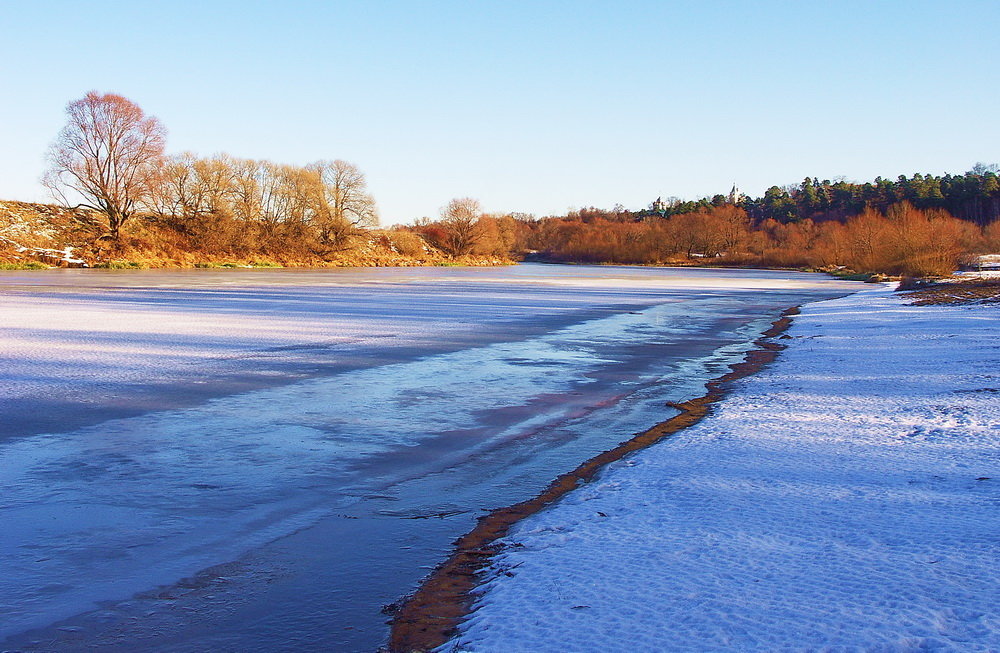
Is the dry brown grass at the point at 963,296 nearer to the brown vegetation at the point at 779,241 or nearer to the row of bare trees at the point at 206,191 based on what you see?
the brown vegetation at the point at 779,241

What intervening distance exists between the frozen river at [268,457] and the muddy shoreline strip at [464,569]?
0.10 meters

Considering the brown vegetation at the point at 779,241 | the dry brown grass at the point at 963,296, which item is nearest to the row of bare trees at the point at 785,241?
the brown vegetation at the point at 779,241

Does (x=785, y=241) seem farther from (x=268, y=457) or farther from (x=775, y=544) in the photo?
(x=775, y=544)

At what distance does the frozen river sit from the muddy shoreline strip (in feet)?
0.32

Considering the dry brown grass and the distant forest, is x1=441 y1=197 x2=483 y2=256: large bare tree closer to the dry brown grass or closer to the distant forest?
the distant forest

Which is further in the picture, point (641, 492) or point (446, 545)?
point (641, 492)

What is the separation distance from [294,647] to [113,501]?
2308 millimetres

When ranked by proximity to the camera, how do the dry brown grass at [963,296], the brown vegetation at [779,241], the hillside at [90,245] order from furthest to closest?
the brown vegetation at [779,241] < the hillside at [90,245] < the dry brown grass at [963,296]

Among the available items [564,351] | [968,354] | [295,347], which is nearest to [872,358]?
[968,354]

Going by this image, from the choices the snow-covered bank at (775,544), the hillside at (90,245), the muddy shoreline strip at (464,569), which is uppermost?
the hillside at (90,245)

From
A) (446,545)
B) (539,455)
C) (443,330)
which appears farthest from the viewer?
(443,330)

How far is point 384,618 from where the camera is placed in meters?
3.24

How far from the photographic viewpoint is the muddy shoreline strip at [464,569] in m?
3.07

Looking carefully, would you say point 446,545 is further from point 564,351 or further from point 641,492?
point 564,351
